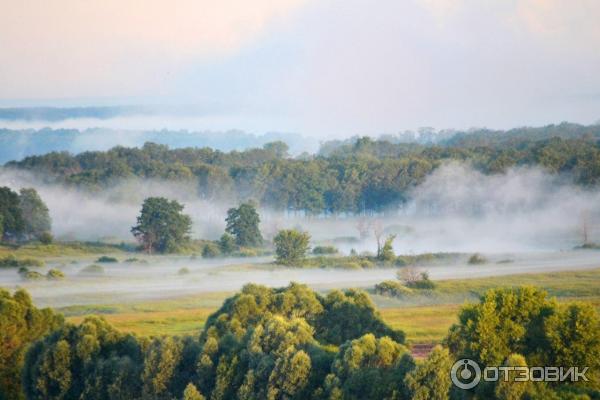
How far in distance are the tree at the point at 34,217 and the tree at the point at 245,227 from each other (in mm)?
17973

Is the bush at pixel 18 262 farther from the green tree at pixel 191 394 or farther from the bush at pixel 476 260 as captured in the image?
the green tree at pixel 191 394

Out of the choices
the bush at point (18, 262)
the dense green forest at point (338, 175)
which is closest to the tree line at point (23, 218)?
the bush at point (18, 262)

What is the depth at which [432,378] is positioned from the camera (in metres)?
23.7

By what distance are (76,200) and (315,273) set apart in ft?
185

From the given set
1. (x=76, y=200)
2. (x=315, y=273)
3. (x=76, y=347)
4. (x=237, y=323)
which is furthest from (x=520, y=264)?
(x=76, y=200)

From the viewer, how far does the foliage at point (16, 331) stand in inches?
1289

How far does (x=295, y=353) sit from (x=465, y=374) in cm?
483

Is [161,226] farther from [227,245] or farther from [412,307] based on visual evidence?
[412,307]

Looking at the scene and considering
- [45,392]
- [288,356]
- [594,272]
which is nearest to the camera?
[288,356]

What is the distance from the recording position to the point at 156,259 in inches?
3167

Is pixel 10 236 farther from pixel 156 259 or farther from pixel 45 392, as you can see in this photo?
pixel 45 392

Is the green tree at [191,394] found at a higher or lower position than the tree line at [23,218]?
lower

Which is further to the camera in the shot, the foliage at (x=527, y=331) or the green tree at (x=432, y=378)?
the foliage at (x=527, y=331)

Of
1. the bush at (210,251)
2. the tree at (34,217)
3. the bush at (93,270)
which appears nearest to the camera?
the bush at (93,270)
